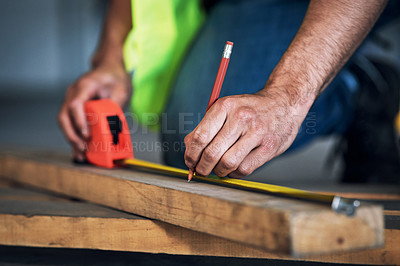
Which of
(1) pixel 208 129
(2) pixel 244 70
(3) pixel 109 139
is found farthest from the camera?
(2) pixel 244 70

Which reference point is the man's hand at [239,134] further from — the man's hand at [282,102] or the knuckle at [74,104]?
the knuckle at [74,104]

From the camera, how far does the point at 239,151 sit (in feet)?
2.89

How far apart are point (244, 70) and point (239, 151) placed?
2.48 ft

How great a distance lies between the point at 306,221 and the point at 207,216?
0.22 meters

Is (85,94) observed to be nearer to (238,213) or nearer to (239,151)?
(239,151)

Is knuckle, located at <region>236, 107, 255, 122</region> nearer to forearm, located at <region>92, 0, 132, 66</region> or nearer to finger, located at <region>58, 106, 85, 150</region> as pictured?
finger, located at <region>58, 106, 85, 150</region>

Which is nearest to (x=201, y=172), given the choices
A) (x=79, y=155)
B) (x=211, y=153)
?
(x=211, y=153)

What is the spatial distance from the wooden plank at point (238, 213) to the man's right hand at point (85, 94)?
0.68ft

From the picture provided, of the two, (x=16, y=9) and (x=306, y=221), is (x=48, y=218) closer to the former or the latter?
(x=306, y=221)

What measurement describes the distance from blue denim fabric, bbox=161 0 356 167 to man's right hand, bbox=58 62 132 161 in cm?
21

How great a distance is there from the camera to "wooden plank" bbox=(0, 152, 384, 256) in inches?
25.7

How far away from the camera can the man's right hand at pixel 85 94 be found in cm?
140

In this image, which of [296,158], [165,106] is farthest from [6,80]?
[165,106]

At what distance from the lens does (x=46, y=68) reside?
8234 mm
